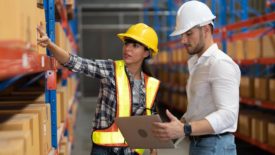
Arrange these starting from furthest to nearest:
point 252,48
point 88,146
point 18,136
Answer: point 88,146, point 252,48, point 18,136

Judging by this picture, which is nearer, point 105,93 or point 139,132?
point 139,132

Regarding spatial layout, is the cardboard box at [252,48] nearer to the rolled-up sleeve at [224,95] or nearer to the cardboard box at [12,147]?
the rolled-up sleeve at [224,95]

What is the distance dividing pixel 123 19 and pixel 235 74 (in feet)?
44.4

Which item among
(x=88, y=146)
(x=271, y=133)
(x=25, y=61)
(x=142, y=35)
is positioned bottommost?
(x=88, y=146)

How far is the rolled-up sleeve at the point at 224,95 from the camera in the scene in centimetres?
197

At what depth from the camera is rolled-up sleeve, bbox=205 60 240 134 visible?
197cm

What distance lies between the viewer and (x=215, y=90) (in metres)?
2.01

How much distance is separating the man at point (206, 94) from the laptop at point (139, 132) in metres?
0.09

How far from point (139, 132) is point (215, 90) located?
21.1 inches

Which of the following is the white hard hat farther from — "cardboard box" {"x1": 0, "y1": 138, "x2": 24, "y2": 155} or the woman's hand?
"cardboard box" {"x1": 0, "y1": 138, "x2": 24, "y2": 155}

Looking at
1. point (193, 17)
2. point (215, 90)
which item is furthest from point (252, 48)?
point (215, 90)

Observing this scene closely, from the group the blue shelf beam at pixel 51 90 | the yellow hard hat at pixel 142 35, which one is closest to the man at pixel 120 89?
the yellow hard hat at pixel 142 35

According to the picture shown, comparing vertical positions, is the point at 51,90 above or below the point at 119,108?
above

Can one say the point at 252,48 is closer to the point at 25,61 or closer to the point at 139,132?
the point at 139,132
